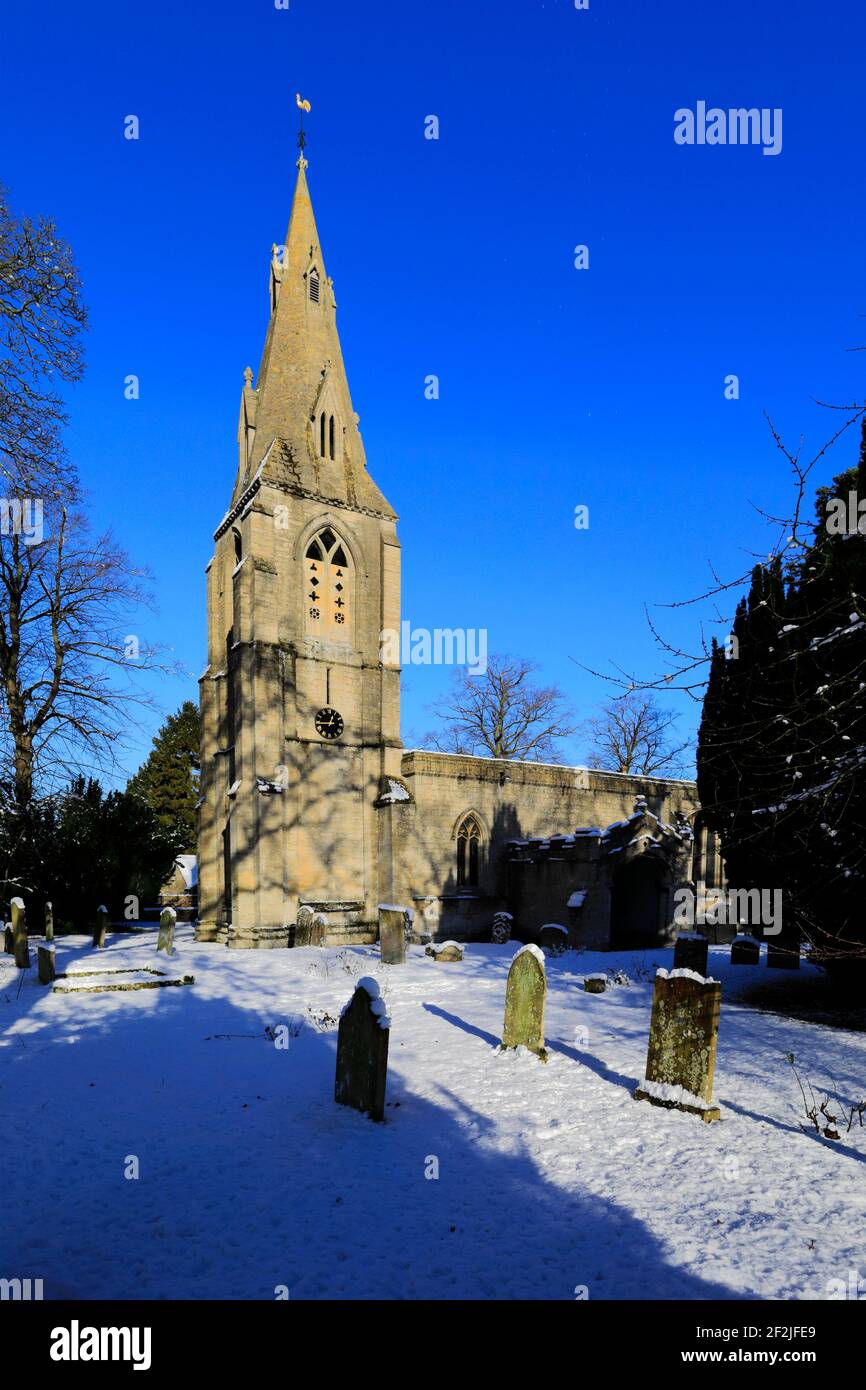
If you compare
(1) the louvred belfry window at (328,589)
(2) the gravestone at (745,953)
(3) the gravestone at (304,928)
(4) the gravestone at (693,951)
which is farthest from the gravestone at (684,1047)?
(1) the louvred belfry window at (328,589)

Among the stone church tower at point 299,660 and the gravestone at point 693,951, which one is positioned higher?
the stone church tower at point 299,660

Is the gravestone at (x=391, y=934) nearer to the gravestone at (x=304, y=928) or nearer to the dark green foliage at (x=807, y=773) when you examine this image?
the gravestone at (x=304, y=928)

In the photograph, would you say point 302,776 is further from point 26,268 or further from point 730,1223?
point 730,1223

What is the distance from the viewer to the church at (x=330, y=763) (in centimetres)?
2091

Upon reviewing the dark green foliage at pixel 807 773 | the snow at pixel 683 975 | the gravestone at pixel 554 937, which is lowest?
the gravestone at pixel 554 937

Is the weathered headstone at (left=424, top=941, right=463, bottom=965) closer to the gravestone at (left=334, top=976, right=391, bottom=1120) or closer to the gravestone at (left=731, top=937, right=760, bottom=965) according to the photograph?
the gravestone at (left=731, top=937, right=760, bottom=965)

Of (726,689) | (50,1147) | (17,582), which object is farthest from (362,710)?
(50,1147)

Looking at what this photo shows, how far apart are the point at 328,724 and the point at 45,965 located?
11.3 m

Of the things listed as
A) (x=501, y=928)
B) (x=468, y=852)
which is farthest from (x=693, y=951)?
(x=468, y=852)

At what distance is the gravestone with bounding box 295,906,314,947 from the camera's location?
18.9 meters

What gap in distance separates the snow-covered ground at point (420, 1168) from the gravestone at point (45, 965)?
98.1 inches

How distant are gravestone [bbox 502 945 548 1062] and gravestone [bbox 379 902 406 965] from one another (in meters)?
6.81

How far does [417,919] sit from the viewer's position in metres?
23.8

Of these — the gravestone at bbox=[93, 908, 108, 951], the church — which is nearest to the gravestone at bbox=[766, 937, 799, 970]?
the church
